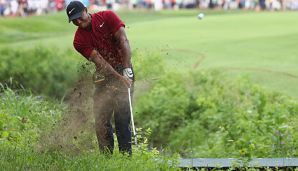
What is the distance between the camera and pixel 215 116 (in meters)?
14.0

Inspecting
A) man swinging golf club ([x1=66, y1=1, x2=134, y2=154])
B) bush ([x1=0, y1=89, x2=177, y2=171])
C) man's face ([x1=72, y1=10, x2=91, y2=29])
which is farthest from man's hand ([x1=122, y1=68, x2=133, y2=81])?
bush ([x1=0, y1=89, x2=177, y2=171])

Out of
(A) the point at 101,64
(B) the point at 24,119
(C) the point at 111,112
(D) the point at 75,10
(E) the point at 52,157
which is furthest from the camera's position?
(B) the point at 24,119

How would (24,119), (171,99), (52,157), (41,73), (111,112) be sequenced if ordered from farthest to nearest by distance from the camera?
(41,73)
(171,99)
(24,119)
(111,112)
(52,157)

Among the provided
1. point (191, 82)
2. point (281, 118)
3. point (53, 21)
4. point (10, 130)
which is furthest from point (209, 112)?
point (53, 21)

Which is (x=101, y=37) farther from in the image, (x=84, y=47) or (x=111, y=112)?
(x=111, y=112)

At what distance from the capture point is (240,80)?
51.1ft

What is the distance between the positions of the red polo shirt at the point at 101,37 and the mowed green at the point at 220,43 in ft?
8.01

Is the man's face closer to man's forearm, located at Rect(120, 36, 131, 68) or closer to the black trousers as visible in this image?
man's forearm, located at Rect(120, 36, 131, 68)

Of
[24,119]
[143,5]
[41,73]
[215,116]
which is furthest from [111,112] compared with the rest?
[143,5]

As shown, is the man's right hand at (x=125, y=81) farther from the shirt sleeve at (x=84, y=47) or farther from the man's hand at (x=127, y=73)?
the shirt sleeve at (x=84, y=47)

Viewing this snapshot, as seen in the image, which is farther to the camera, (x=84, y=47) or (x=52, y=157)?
(x=84, y=47)

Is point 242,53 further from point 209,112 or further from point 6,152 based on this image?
point 6,152

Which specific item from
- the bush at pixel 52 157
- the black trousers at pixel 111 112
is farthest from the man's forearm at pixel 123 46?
the bush at pixel 52 157

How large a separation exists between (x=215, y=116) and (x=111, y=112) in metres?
5.37
